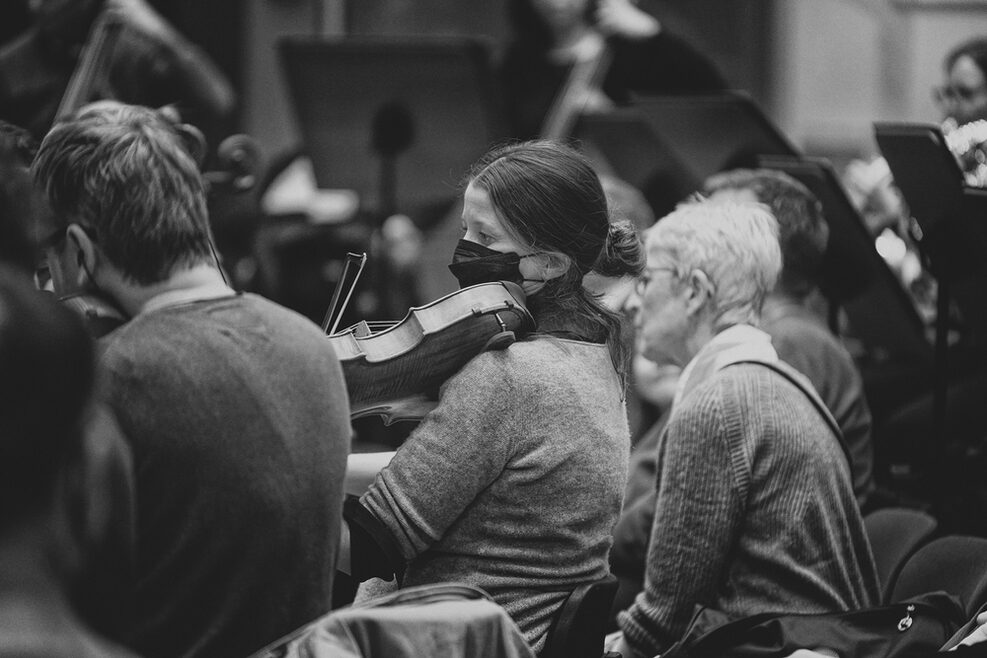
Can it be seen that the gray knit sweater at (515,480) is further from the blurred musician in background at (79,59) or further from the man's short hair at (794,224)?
the blurred musician in background at (79,59)

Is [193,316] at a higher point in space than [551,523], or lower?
higher

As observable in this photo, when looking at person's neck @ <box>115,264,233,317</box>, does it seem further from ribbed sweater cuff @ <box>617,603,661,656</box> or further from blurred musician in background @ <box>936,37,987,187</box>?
blurred musician in background @ <box>936,37,987,187</box>

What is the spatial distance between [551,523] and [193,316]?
0.62 metres

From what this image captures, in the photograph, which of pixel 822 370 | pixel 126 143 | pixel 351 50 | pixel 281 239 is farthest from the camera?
pixel 281 239

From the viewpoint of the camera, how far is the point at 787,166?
340cm

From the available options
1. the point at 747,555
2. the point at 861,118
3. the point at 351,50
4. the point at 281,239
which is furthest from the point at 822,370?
the point at 861,118

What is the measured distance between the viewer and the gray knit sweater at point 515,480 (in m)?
1.87

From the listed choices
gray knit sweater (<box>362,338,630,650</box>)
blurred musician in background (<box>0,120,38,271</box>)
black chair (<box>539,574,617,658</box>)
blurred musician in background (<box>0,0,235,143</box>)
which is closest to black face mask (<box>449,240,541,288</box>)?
gray knit sweater (<box>362,338,630,650</box>)

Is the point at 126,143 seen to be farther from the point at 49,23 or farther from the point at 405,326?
the point at 49,23

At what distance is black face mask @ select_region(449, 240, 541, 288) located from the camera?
2.04 metres

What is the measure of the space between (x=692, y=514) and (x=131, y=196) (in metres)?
1.11

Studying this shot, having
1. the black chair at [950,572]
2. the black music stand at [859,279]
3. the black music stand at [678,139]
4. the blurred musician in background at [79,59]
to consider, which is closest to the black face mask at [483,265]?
the black chair at [950,572]

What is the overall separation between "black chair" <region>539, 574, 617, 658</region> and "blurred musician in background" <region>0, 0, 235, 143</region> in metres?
2.08

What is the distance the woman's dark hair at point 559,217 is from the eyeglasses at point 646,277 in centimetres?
54
